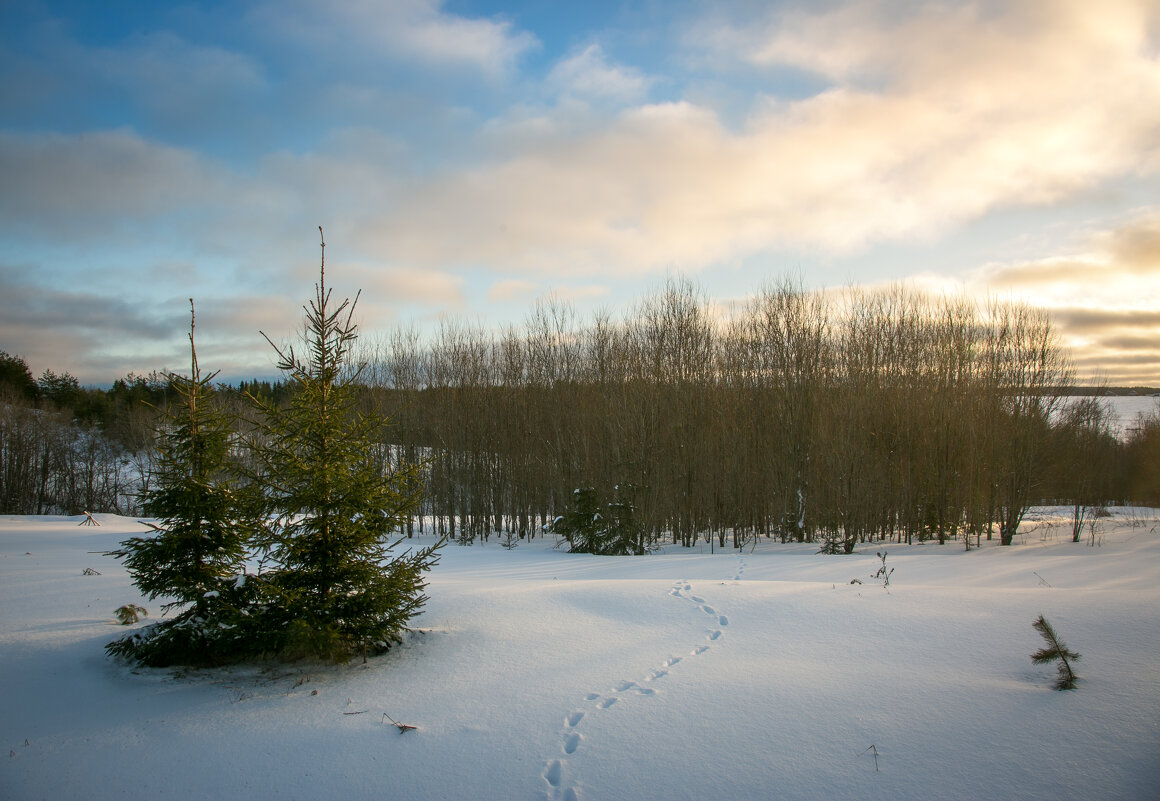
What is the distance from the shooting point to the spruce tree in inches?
198

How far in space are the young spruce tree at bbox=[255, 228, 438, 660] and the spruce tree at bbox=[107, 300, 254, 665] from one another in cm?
35

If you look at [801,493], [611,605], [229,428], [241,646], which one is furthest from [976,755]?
[801,493]

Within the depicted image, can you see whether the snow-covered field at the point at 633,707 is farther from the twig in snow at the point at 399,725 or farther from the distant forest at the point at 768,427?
the distant forest at the point at 768,427

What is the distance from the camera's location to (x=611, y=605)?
7.15m

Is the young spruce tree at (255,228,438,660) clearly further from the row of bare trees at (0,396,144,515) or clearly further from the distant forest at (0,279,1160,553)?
the row of bare trees at (0,396,144,515)

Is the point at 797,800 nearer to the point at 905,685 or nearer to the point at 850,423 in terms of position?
the point at 905,685

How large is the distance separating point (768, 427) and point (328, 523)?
16.0 metres

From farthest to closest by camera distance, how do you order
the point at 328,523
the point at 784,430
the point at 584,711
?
1. the point at 784,430
2. the point at 328,523
3. the point at 584,711

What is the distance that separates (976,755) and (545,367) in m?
20.3

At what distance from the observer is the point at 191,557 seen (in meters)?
5.22

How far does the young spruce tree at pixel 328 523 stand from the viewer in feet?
16.4

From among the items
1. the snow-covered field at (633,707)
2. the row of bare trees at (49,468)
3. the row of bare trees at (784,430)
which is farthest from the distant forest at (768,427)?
the row of bare trees at (49,468)

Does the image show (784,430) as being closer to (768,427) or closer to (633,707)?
(768,427)

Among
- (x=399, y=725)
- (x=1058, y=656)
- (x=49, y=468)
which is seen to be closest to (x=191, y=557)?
(x=399, y=725)
